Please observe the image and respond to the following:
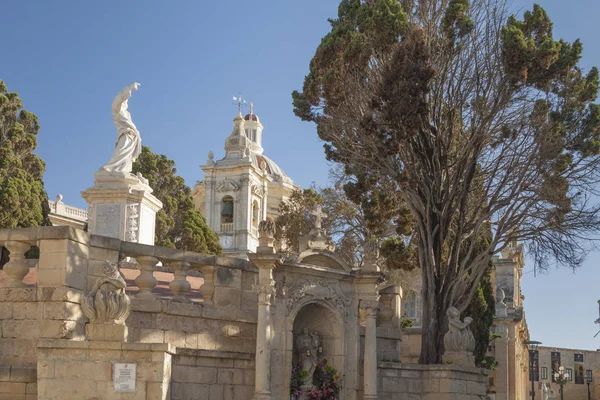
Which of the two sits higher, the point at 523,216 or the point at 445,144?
the point at 445,144

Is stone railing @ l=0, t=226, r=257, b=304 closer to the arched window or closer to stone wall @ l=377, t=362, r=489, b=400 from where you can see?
stone wall @ l=377, t=362, r=489, b=400

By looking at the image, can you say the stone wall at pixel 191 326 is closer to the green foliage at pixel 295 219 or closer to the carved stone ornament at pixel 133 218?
the carved stone ornament at pixel 133 218

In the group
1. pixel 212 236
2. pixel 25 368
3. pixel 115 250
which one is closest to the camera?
pixel 25 368

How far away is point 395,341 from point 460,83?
628 cm

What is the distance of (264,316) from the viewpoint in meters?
15.1

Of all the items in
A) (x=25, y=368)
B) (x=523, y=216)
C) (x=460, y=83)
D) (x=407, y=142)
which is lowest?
(x=25, y=368)

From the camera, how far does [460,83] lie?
1969 cm

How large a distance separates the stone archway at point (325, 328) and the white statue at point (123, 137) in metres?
10.7

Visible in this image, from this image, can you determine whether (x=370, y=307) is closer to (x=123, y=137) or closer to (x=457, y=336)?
(x=457, y=336)

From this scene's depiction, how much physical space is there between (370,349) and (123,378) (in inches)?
216

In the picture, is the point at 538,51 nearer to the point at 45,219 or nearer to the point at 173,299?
the point at 173,299

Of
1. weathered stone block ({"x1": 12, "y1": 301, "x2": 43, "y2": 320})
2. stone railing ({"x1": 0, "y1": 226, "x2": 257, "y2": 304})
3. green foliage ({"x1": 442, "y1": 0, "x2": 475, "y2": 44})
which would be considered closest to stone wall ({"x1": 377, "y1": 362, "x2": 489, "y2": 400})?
stone railing ({"x1": 0, "y1": 226, "x2": 257, "y2": 304})

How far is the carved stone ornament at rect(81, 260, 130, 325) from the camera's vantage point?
1286 cm

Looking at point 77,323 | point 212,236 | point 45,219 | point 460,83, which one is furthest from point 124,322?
point 212,236
